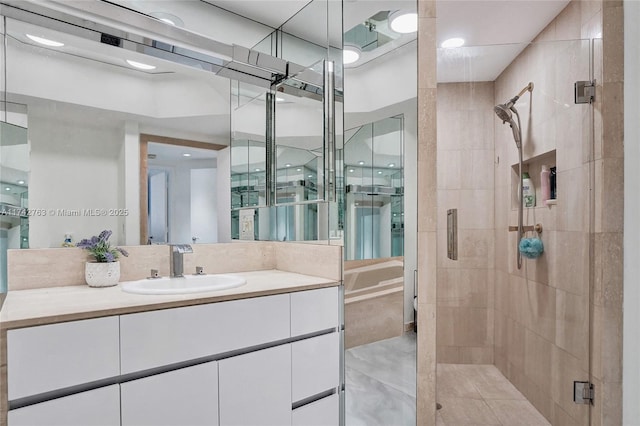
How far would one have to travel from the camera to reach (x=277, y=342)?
5.48 feet

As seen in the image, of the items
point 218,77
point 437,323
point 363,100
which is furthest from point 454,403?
point 218,77

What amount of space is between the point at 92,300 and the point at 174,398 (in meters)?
0.47

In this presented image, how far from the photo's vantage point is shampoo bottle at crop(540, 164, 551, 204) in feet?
6.01

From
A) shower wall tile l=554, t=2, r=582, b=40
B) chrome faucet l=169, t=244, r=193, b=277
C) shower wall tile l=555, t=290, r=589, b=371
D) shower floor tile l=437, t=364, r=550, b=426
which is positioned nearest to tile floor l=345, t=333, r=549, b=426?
shower floor tile l=437, t=364, r=550, b=426

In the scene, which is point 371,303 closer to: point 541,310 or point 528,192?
point 541,310

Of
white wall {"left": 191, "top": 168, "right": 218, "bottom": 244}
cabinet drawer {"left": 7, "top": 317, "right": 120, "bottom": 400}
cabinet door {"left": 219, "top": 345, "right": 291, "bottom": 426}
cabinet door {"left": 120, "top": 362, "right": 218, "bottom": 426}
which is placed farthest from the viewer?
white wall {"left": 191, "top": 168, "right": 218, "bottom": 244}

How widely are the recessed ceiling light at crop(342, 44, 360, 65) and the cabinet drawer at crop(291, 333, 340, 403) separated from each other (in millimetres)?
1384

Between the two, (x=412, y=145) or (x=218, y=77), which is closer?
(x=412, y=145)

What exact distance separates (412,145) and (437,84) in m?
0.33

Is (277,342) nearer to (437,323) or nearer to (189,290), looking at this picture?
(189,290)

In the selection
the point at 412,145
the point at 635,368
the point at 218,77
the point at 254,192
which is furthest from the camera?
the point at 254,192

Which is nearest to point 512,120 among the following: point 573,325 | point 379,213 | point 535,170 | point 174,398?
point 535,170

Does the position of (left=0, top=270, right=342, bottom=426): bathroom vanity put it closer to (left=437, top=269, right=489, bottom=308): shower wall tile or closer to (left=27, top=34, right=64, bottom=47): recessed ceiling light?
(left=437, top=269, right=489, bottom=308): shower wall tile

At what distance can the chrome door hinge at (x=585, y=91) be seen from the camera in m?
1.74
